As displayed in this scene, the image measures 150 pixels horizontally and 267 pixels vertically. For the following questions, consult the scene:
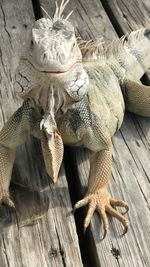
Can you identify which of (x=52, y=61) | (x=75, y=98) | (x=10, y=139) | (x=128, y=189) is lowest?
(x=128, y=189)

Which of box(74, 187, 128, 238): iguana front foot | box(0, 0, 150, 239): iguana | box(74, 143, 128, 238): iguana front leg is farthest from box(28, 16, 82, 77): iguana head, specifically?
box(74, 187, 128, 238): iguana front foot

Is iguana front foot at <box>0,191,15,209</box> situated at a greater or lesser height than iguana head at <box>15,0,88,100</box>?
lesser

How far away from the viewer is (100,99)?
2.78m

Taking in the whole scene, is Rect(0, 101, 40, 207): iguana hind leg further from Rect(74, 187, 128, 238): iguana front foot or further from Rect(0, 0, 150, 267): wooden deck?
Rect(74, 187, 128, 238): iguana front foot

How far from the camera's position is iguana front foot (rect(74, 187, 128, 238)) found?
8.30ft

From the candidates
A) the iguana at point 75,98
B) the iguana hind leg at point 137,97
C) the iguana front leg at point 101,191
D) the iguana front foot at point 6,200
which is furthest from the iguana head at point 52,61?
the iguana hind leg at point 137,97

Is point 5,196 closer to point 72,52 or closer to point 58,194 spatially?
point 58,194

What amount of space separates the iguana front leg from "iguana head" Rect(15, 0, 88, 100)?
53 centimetres

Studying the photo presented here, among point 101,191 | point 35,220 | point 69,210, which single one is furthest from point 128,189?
point 35,220

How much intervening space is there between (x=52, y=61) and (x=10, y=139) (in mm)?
719

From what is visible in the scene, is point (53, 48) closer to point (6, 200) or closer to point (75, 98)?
point (75, 98)

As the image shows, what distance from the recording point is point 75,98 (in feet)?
7.33

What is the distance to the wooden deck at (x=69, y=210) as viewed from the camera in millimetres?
2398

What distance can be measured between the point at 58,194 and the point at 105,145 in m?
0.36
